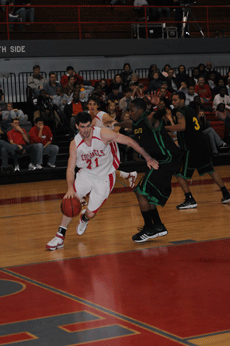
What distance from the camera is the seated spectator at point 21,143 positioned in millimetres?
13492

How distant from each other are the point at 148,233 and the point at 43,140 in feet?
25.1

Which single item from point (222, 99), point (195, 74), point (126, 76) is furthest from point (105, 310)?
point (195, 74)

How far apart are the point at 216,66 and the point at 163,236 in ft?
48.6

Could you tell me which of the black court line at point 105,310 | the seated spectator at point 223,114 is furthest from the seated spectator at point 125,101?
the black court line at point 105,310

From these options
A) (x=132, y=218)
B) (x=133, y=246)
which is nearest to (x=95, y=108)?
(x=132, y=218)

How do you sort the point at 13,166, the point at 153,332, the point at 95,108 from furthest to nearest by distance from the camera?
1. the point at 13,166
2. the point at 95,108
3. the point at 153,332

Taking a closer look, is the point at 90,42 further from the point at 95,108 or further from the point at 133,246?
the point at 133,246

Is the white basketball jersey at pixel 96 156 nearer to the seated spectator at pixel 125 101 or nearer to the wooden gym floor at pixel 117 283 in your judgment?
the wooden gym floor at pixel 117 283

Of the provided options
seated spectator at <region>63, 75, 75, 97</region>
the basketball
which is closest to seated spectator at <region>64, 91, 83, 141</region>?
seated spectator at <region>63, 75, 75, 97</region>

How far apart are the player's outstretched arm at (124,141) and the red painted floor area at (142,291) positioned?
95cm

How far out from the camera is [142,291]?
469 cm

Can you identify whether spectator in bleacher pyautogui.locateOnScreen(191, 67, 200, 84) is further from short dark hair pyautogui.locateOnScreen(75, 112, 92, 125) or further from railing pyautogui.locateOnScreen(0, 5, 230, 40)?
short dark hair pyautogui.locateOnScreen(75, 112, 92, 125)

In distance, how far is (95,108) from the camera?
313 inches

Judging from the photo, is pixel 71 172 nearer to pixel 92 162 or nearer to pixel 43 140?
pixel 92 162
